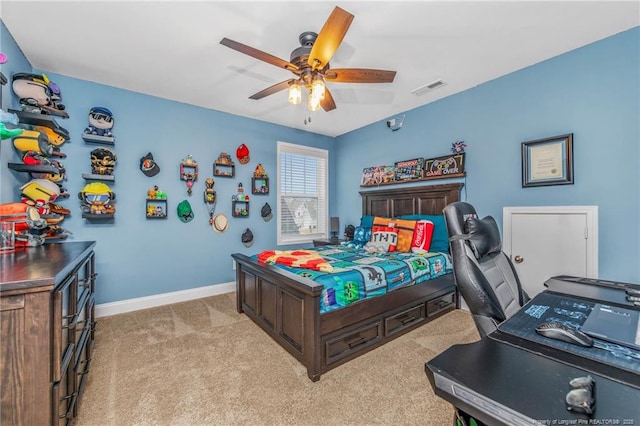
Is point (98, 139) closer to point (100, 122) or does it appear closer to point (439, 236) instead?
point (100, 122)

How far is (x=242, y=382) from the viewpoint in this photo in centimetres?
188

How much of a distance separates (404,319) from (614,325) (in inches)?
66.0

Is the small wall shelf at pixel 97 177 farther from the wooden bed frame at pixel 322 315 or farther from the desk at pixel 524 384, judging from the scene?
the desk at pixel 524 384

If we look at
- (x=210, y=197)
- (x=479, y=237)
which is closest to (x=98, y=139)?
(x=210, y=197)

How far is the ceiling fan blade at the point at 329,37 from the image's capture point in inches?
60.2

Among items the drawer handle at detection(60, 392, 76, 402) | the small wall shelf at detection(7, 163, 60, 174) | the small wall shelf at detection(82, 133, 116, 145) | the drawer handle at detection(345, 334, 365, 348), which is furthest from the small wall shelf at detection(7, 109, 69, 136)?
the drawer handle at detection(345, 334, 365, 348)

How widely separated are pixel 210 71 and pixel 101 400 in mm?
2859

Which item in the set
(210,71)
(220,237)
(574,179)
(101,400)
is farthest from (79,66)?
(574,179)

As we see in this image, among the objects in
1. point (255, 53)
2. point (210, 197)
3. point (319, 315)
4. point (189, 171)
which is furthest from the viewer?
point (210, 197)

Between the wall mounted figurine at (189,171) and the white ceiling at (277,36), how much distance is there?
0.88 metres

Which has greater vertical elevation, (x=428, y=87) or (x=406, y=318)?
(x=428, y=87)

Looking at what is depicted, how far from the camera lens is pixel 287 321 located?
222cm

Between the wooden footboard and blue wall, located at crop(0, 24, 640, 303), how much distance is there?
3.88 feet

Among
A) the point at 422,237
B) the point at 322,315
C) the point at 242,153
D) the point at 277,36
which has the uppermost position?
the point at 277,36
